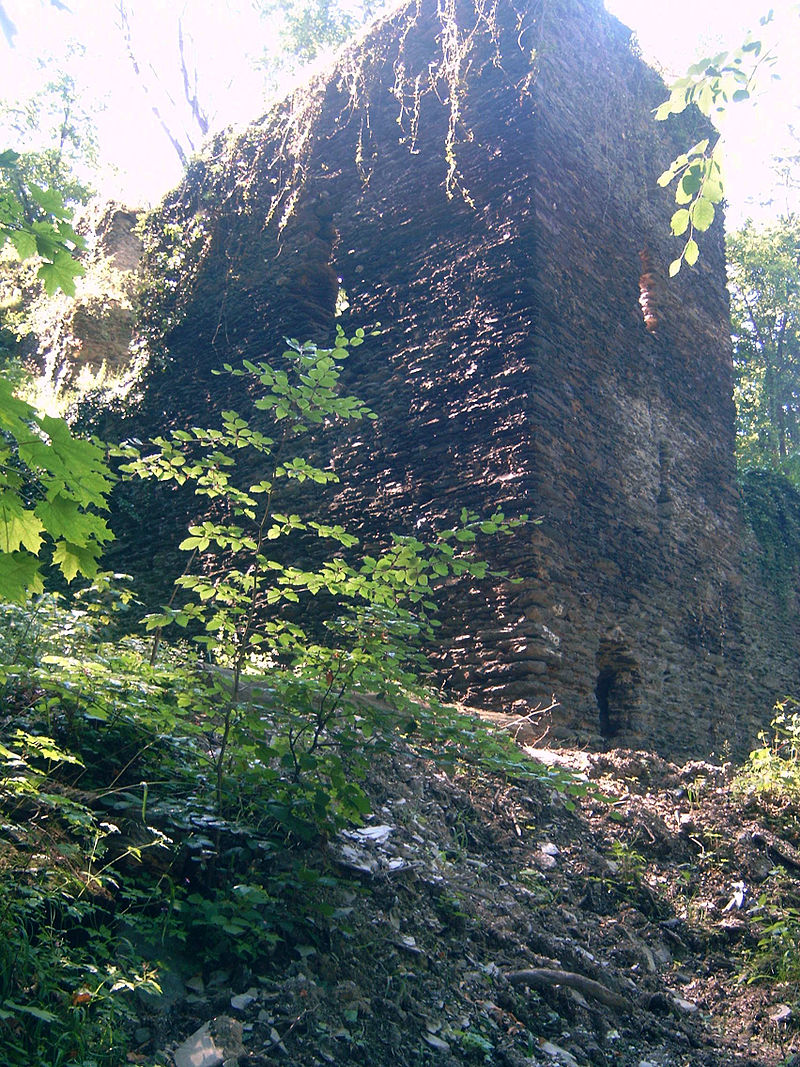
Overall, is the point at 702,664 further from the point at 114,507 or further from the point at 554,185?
the point at 114,507

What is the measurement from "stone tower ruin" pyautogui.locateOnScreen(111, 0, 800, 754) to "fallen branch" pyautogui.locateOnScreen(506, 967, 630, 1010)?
3.38m

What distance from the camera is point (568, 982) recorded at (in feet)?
11.9

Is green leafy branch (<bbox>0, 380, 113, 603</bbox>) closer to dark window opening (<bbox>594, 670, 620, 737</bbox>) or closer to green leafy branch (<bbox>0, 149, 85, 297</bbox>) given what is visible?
green leafy branch (<bbox>0, 149, 85, 297</bbox>)

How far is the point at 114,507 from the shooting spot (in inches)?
426

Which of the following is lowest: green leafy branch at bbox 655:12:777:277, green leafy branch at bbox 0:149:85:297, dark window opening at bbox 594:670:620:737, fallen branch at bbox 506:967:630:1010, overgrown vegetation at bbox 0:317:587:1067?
fallen branch at bbox 506:967:630:1010

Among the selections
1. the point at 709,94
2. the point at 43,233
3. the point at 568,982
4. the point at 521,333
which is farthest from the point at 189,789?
the point at 521,333

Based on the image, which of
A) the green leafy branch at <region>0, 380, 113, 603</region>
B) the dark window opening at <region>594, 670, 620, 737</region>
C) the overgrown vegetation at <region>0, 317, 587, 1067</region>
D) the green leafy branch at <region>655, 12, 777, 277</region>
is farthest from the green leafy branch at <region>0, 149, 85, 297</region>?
the dark window opening at <region>594, 670, 620, 737</region>

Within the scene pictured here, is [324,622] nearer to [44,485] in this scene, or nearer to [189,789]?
[189,789]

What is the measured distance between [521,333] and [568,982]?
5.77m

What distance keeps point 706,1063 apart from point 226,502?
7.36 m

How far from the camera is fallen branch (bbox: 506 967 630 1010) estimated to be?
11.7ft

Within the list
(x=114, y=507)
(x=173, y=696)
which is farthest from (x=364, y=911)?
(x=114, y=507)

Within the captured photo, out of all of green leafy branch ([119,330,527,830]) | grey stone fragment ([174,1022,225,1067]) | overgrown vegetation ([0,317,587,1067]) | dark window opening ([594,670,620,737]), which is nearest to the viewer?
grey stone fragment ([174,1022,225,1067])

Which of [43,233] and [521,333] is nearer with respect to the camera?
[43,233]
